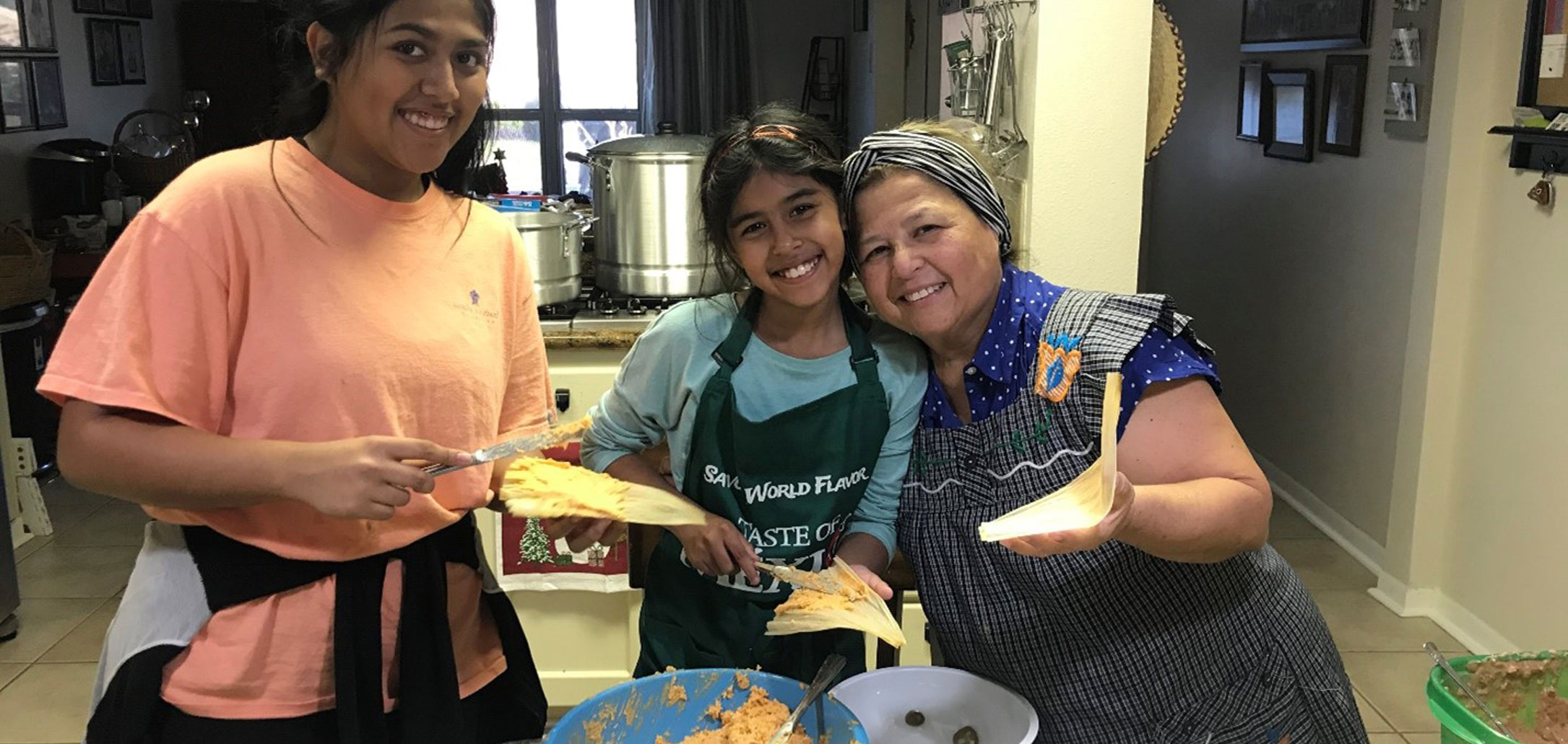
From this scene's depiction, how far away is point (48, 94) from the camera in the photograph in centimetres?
550

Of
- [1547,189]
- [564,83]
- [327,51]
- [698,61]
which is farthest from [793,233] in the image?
[564,83]

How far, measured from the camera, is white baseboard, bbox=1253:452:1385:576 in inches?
152

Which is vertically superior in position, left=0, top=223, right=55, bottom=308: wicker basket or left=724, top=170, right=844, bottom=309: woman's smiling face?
left=724, top=170, right=844, bottom=309: woman's smiling face

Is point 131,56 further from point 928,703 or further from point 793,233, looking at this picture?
point 928,703

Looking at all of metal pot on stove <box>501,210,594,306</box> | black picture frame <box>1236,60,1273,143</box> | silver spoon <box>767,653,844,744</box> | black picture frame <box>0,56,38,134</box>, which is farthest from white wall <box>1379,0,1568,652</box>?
black picture frame <box>0,56,38,134</box>

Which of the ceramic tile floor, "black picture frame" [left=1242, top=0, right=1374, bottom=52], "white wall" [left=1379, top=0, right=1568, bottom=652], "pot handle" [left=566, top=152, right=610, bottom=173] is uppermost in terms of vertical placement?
"black picture frame" [left=1242, top=0, right=1374, bottom=52]

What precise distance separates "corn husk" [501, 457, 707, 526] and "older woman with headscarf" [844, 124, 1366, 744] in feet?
1.01

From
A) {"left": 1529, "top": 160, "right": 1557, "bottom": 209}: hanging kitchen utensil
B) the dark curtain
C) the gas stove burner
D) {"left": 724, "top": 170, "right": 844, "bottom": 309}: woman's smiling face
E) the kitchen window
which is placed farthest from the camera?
the kitchen window

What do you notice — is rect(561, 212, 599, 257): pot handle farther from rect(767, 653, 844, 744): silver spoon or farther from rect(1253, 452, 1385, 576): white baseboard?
rect(1253, 452, 1385, 576): white baseboard

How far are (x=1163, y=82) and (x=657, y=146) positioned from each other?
46.7 inches

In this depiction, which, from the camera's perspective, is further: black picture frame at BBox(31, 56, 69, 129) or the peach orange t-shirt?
black picture frame at BBox(31, 56, 69, 129)

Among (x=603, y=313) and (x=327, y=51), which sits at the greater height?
(x=327, y=51)

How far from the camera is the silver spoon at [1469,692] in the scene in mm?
1263

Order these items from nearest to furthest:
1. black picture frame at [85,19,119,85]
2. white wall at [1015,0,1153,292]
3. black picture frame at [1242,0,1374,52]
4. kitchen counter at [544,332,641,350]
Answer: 1. white wall at [1015,0,1153,292]
2. kitchen counter at [544,332,641,350]
3. black picture frame at [1242,0,1374,52]
4. black picture frame at [85,19,119,85]
